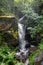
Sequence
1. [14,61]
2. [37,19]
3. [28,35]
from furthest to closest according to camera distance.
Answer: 1. [28,35]
2. [37,19]
3. [14,61]

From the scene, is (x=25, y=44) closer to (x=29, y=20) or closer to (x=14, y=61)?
(x=29, y=20)

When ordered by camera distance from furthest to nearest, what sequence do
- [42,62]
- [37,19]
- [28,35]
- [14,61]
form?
[28,35] < [37,19] < [14,61] < [42,62]

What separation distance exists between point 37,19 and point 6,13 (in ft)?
8.71

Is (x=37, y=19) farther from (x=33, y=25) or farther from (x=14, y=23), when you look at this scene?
(x=14, y=23)

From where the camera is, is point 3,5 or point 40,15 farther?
point 3,5

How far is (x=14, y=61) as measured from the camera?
8859 millimetres

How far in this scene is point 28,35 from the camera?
38.0ft

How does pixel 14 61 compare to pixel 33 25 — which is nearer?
pixel 14 61

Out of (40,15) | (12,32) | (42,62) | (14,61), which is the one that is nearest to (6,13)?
(12,32)

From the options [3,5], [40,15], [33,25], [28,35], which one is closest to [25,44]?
[28,35]

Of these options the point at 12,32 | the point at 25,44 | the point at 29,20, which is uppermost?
the point at 29,20

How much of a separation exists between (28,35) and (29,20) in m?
1.07

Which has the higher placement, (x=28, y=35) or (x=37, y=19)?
(x=37, y=19)

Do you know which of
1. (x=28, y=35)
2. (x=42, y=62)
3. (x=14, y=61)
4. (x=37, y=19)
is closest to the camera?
(x=42, y=62)
